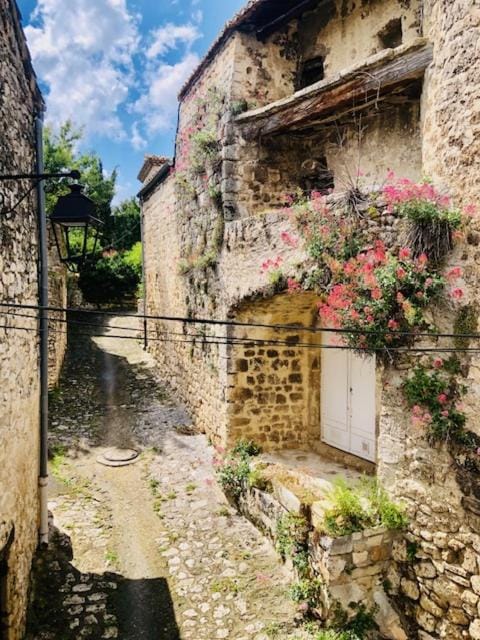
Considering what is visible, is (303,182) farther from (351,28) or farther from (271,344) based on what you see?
(271,344)

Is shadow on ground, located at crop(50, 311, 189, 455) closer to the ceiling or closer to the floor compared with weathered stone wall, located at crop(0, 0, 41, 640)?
closer to the floor

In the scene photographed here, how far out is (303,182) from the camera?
A: 8398mm

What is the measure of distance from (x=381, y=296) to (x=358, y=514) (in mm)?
2381

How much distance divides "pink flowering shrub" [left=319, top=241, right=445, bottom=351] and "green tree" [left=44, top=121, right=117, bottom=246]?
37.2ft

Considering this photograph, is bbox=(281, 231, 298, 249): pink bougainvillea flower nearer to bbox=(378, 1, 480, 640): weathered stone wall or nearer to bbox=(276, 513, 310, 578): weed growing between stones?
bbox=(378, 1, 480, 640): weathered stone wall

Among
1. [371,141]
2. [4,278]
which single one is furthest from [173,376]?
[4,278]

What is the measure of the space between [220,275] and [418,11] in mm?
5017

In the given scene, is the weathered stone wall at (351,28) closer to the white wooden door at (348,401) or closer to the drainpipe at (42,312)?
the white wooden door at (348,401)

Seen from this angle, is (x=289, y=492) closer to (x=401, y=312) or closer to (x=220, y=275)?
(x=401, y=312)

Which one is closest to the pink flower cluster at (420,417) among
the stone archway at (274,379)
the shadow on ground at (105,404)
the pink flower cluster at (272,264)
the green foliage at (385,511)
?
the green foliage at (385,511)

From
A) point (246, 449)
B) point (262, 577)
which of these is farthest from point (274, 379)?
point (262, 577)

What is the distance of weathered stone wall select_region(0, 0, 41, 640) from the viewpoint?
386 centimetres

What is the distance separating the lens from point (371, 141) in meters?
7.33

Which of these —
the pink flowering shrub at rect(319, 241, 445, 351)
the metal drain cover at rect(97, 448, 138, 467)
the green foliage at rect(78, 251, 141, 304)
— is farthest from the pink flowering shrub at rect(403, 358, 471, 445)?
the green foliage at rect(78, 251, 141, 304)
